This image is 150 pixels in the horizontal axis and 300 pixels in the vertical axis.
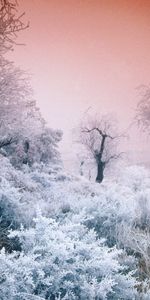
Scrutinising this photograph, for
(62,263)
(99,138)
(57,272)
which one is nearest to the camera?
(57,272)

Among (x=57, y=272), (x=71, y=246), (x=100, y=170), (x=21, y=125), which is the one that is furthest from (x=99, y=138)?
(x=57, y=272)

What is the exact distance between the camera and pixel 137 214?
18.3 ft

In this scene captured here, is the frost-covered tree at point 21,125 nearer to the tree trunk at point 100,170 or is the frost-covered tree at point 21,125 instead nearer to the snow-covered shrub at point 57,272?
the tree trunk at point 100,170

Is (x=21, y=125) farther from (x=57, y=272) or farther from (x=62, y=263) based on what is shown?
(x=57, y=272)

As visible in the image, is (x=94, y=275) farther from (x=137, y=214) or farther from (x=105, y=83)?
(x=105, y=83)

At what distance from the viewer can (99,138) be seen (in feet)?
68.9

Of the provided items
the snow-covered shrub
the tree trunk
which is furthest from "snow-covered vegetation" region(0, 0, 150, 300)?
the tree trunk

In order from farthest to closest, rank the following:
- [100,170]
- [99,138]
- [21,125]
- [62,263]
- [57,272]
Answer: [99,138] → [100,170] → [21,125] → [62,263] → [57,272]

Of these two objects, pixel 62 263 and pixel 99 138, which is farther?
pixel 99 138

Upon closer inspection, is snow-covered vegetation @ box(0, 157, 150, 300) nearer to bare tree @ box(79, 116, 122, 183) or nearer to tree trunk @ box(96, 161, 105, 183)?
tree trunk @ box(96, 161, 105, 183)

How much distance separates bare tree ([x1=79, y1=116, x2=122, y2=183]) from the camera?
2077 cm

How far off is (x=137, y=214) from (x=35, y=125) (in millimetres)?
9397

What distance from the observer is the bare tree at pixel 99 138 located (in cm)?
2077

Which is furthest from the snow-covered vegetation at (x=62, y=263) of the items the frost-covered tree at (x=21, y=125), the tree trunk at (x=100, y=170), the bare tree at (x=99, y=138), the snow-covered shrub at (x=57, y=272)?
the bare tree at (x=99, y=138)
